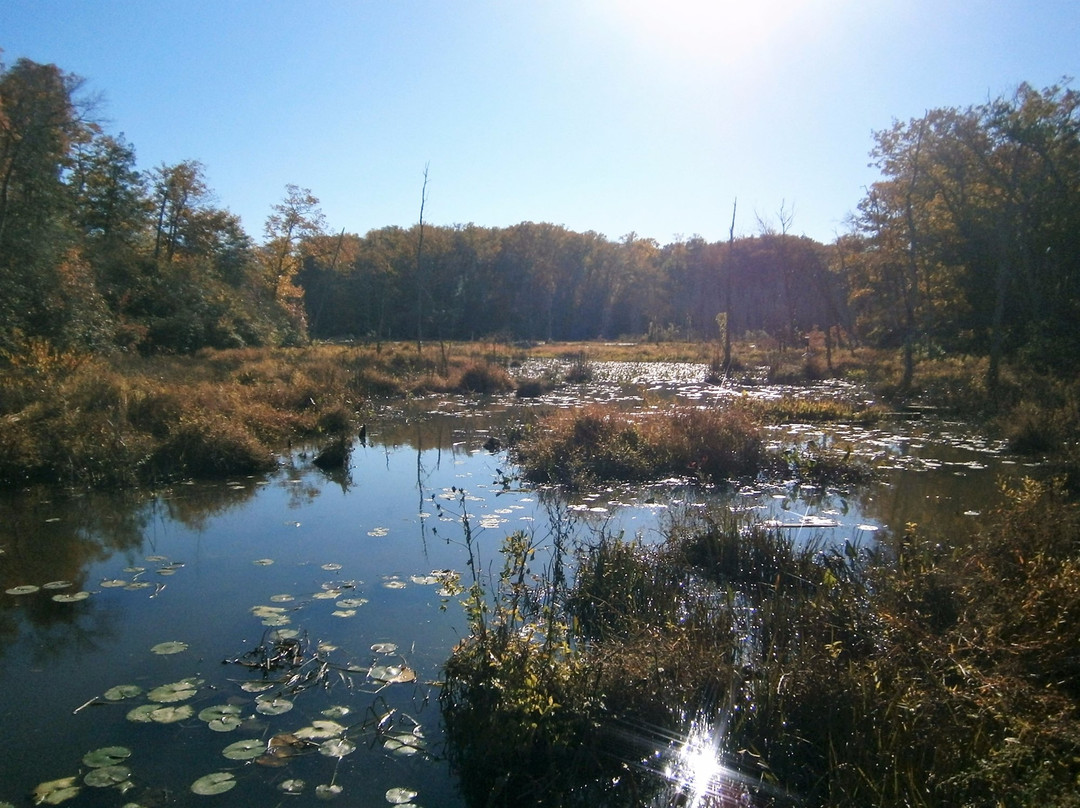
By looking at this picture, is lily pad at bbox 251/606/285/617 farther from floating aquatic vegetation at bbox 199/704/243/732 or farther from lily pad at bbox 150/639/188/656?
floating aquatic vegetation at bbox 199/704/243/732

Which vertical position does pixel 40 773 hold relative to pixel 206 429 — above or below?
below

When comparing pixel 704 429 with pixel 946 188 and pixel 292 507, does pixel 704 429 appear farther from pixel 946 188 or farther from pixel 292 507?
pixel 946 188

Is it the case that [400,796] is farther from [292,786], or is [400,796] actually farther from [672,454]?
[672,454]

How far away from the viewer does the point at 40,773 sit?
3.90 m

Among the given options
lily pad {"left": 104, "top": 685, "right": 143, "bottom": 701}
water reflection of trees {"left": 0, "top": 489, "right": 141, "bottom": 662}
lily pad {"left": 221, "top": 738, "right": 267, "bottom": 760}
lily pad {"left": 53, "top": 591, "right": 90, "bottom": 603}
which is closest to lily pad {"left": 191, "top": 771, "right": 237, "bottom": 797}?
lily pad {"left": 221, "top": 738, "right": 267, "bottom": 760}

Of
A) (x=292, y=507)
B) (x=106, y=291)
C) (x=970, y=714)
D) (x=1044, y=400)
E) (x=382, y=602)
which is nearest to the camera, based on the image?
(x=970, y=714)

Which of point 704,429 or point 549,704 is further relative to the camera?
point 704,429

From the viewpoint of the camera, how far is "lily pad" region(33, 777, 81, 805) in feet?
12.0

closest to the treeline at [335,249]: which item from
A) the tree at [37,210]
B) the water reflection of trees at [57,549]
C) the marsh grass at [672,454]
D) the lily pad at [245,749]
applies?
the tree at [37,210]

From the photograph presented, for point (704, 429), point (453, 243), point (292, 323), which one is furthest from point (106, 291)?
point (453, 243)

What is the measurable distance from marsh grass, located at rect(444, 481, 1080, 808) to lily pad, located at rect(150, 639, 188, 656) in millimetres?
2195

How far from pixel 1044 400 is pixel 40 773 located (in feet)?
54.9

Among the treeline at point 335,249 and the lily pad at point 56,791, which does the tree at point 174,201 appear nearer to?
the treeline at point 335,249

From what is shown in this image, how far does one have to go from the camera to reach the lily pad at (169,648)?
5.28 meters
